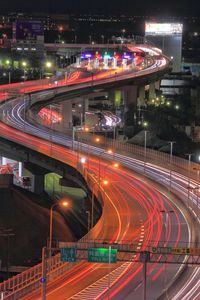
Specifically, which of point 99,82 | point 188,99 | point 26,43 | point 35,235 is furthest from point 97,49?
point 35,235

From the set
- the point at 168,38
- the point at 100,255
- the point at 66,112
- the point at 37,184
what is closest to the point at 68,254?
the point at 100,255

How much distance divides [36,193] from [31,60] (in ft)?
221

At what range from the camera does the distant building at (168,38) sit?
117875 millimetres

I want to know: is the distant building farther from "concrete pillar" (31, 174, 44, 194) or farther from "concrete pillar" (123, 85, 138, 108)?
"concrete pillar" (31, 174, 44, 194)

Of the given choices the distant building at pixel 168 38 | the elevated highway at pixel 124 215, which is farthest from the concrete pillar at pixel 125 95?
the distant building at pixel 168 38

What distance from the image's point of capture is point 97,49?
127m

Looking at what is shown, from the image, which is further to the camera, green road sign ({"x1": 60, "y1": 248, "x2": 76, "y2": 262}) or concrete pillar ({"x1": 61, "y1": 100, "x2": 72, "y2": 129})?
concrete pillar ({"x1": 61, "y1": 100, "x2": 72, "y2": 129})

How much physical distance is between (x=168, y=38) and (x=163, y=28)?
1964 millimetres

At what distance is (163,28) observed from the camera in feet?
399

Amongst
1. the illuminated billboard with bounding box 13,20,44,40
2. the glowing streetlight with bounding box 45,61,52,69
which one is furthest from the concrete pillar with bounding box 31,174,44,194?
the illuminated billboard with bounding box 13,20,44,40

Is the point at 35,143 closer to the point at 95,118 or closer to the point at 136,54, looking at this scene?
the point at 95,118

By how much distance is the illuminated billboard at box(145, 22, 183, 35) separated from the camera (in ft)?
389

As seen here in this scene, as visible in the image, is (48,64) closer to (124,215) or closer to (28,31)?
(28,31)

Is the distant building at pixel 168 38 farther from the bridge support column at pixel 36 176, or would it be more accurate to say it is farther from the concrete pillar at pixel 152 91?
the bridge support column at pixel 36 176
